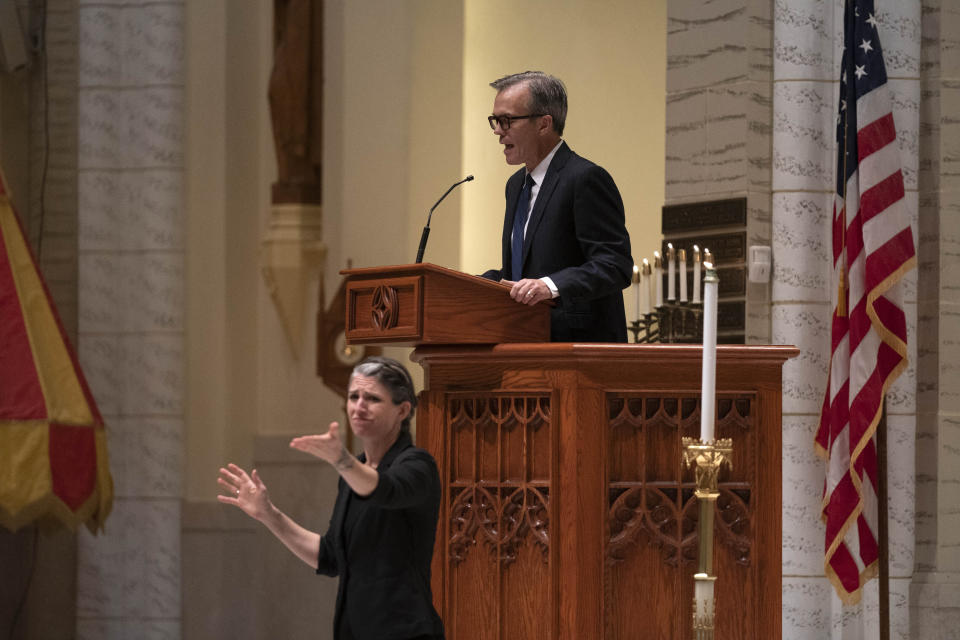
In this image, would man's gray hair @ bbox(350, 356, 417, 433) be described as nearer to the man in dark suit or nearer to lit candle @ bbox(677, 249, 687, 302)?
the man in dark suit

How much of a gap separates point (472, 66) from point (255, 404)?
2785mm

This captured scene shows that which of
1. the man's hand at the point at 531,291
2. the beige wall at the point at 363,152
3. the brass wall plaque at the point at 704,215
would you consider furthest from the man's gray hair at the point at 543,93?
the beige wall at the point at 363,152

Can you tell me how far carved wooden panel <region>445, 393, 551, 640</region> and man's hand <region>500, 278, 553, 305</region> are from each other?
28 centimetres

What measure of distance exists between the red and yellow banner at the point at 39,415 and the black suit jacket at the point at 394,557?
163 inches

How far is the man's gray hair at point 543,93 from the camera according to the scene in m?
4.23

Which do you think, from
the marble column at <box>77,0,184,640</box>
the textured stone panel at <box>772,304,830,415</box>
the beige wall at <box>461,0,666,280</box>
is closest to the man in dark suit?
the textured stone panel at <box>772,304,830,415</box>

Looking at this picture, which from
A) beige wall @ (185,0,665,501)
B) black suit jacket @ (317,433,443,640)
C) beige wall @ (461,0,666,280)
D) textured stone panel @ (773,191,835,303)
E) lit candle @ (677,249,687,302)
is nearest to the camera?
black suit jacket @ (317,433,443,640)

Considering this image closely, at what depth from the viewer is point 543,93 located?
4.23 m

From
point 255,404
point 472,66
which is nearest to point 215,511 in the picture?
point 255,404

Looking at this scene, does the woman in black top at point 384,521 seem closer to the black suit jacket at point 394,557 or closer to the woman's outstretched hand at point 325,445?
the black suit jacket at point 394,557

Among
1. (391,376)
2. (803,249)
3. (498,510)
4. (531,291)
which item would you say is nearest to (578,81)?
(803,249)

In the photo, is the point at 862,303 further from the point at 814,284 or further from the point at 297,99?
the point at 297,99

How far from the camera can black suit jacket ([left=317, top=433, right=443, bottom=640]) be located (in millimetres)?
3473

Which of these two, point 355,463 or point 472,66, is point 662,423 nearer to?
point 355,463
